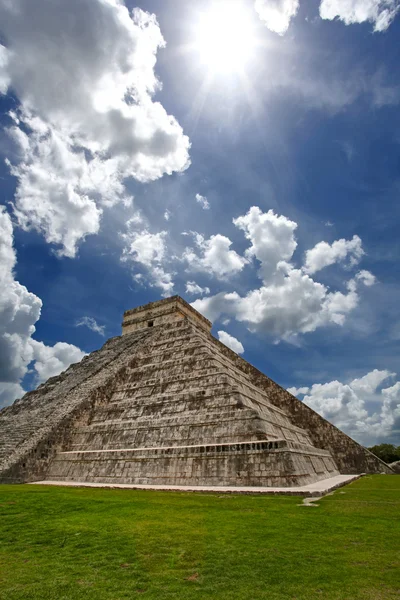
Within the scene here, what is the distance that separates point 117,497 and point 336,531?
19.5 feet

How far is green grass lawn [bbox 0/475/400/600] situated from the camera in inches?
148

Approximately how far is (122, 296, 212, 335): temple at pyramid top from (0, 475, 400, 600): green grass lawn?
2309 cm

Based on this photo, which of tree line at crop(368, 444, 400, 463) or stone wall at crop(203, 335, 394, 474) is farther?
tree line at crop(368, 444, 400, 463)

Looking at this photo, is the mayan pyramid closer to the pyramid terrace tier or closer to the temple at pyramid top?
the pyramid terrace tier

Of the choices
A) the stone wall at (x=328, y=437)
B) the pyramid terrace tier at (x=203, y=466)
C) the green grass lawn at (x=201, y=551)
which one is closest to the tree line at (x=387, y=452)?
the stone wall at (x=328, y=437)

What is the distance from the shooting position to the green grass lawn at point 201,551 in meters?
3.77

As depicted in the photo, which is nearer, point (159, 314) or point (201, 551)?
point (201, 551)

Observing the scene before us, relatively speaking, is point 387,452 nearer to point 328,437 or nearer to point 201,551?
point 328,437

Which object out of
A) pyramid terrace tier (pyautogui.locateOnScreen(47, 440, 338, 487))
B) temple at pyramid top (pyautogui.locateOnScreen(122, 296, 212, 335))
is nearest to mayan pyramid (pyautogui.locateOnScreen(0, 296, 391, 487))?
pyramid terrace tier (pyautogui.locateOnScreen(47, 440, 338, 487))

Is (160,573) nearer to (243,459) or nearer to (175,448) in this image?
(243,459)

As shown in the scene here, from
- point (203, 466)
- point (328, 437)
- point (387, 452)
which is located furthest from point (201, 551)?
point (387, 452)

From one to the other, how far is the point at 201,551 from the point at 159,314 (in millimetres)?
27425

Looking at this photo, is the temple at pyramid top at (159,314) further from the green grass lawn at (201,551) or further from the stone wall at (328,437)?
the green grass lawn at (201,551)

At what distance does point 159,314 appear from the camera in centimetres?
3198
